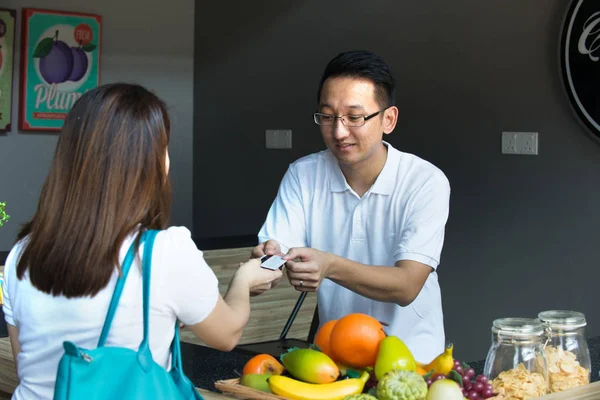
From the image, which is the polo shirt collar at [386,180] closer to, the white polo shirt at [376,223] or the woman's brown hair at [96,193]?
the white polo shirt at [376,223]

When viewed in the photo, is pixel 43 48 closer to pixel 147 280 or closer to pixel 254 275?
pixel 254 275

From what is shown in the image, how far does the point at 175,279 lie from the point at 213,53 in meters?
4.30

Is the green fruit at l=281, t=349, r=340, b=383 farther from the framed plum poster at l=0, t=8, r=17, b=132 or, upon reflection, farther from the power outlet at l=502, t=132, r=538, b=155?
the framed plum poster at l=0, t=8, r=17, b=132

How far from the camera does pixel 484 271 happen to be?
3887mm

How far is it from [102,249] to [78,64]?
4.09 metres

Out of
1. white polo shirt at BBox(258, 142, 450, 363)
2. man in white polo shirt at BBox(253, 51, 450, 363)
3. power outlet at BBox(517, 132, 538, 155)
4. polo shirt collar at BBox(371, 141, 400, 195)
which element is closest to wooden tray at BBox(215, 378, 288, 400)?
man in white polo shirt at BBox(253, 51, 450, 363)

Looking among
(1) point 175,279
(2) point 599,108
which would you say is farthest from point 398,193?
(2) point 599,108

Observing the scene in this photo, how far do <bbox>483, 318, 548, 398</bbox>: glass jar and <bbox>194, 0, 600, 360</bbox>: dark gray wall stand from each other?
1991 millimetres

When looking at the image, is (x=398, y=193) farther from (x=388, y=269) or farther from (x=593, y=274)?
(x=593, y=274)

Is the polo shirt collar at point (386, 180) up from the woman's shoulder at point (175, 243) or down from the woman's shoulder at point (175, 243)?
up

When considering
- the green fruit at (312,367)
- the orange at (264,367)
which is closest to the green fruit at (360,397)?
the green fruit at (312,367)

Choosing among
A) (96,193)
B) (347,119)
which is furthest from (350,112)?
(96,193)

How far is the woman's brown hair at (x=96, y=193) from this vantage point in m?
1.24

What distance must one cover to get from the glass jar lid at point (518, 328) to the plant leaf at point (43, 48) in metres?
3.99
